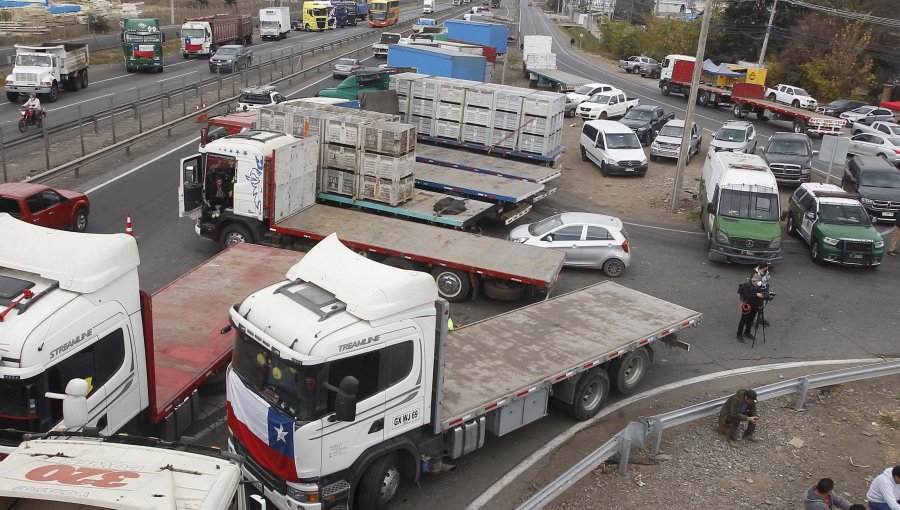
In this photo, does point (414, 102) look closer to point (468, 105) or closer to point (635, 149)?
point (468, 105)

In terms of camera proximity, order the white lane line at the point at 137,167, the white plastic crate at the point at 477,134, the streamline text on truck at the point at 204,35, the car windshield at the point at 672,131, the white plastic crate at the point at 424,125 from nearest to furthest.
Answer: the white lane line at the point at 137,167
the white plastic crate at the point at 477,134
the white plastic crate at the point at 424,125
the car windshield at the point at 672,131
the streamline text on truck at the point at 204,35

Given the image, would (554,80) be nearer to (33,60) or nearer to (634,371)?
(33,60)

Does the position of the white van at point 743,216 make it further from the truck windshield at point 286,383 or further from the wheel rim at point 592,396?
the truck windshield at point 286,383

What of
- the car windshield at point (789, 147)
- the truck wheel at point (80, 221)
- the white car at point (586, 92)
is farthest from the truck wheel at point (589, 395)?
the white car at point (586, 92)

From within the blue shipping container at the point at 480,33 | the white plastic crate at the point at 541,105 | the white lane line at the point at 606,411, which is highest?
the blue shipping container at the point at 480,33

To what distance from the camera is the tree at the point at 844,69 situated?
5509 cm

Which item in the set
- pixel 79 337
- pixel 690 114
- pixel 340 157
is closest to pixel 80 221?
pixel 340 157

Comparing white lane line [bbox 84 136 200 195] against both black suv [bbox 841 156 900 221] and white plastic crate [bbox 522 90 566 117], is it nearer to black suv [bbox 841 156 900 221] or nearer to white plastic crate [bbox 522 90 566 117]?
white plastic crate [bbox 522 90 566 117]

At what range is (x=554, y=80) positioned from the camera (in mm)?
46344

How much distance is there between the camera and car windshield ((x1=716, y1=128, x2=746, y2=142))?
3030 centimetres

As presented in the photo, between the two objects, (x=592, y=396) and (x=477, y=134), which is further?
(x=477, y=134)

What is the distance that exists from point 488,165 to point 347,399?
16116 mm

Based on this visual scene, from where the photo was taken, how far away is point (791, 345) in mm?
15500

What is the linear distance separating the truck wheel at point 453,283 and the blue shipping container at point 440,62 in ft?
69.2
